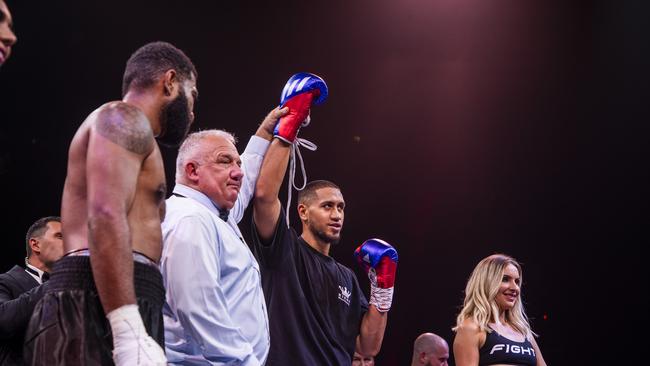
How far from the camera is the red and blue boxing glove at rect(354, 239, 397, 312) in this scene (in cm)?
307

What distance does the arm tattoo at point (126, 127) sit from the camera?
1.41 m

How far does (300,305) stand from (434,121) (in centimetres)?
288

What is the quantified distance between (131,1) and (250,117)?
1105mm

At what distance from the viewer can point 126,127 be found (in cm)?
143

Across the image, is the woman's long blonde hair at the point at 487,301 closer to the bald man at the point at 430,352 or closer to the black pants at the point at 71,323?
the bald man at the point at 430,352

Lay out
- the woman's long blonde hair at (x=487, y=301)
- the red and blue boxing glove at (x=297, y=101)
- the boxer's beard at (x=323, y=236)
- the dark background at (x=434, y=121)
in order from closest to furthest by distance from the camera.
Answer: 1. the red and blue boxing glove at (x=297, y=101)
2. the boxer's beard at (x=323, y=236)
3. the woman's long blonde hair at (x=487, y=301)
4. the dark background at (x=434, y=121)

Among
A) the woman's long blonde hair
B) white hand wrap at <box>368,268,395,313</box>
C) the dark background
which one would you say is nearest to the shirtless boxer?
white hand wrap at <box>368,268,395,313</box>

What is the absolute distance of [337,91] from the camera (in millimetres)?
5066

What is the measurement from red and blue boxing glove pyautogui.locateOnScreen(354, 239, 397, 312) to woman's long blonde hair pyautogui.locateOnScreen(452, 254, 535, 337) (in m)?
0.51

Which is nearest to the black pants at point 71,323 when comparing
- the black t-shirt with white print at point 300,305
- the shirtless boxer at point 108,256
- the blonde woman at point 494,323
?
the shirtless boxer at point 108,256

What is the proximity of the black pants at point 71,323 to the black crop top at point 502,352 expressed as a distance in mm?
2230

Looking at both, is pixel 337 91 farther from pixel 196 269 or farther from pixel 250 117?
pixel 196 269

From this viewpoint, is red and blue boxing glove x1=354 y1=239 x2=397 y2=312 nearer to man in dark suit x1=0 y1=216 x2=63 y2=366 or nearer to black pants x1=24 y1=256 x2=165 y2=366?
man in dark suit x1=0 y1=216 x2=63 y2=366

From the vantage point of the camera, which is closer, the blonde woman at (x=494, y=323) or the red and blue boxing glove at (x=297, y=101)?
the red and blue boxing glove at (x=297, y=101)
